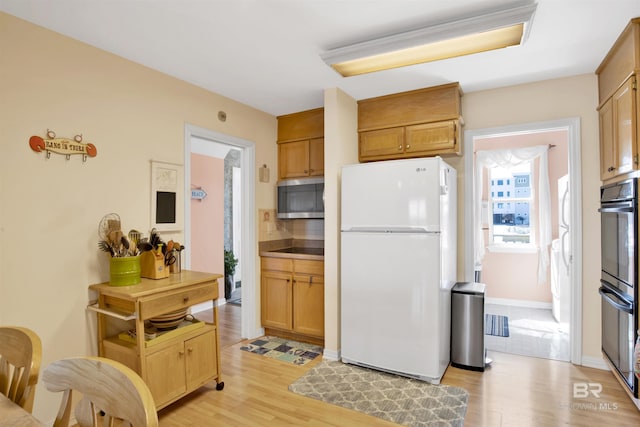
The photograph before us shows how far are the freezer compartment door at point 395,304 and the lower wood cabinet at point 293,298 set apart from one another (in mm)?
437

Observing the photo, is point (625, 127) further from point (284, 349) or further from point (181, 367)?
point (181, 367)

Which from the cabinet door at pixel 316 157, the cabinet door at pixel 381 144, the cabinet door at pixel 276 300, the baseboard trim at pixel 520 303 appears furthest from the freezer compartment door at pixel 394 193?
the baseboard trim at pixel 520 303

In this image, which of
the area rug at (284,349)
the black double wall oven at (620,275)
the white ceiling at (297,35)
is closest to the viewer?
the white ceiling at (297,35)

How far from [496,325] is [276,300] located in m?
2.69

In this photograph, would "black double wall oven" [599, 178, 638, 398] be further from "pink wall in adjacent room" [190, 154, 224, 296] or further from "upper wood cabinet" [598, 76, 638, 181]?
"pink wall in adjacent room" [190, 154, 224, 296]

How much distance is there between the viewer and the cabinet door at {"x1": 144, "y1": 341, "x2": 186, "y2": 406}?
220 centimetres

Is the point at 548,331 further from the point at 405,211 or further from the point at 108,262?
the point at 108,262

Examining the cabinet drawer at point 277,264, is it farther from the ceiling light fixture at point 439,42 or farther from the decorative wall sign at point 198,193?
the ceiling light fixture at point 439,42

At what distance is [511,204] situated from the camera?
5102 mm

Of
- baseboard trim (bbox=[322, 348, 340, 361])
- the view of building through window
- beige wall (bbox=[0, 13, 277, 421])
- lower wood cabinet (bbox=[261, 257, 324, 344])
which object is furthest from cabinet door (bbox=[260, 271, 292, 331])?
the view of building through window

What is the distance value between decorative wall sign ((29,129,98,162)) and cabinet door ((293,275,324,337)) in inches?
84.6

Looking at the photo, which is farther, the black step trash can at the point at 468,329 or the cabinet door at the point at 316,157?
the cabinet door at the point at 316,157

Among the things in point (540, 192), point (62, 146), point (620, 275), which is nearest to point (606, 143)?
point (620, 275)

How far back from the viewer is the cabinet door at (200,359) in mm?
2455
